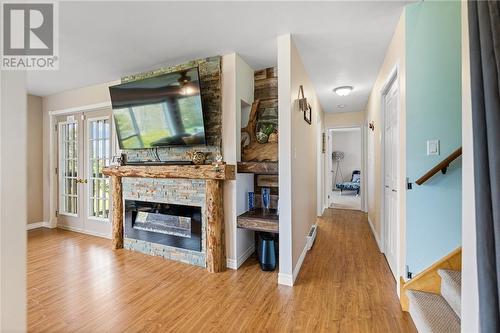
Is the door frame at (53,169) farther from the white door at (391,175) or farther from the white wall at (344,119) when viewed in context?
the white wall at (344,119)

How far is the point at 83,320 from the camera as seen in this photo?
72.4 inches

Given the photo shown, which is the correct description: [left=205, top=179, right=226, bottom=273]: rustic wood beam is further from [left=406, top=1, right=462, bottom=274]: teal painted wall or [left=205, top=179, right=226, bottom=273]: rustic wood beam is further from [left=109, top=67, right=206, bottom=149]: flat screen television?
[left=406, top=1, right=462, bottom=274]: teal painted wall

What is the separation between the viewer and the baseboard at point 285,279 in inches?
93.3

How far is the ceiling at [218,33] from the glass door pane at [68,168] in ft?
3.97

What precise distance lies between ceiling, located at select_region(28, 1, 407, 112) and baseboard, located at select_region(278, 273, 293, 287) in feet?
7.92

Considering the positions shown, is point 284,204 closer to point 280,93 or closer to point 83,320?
point 280,93

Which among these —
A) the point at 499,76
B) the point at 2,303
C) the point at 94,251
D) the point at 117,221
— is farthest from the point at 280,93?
the point at 94,251

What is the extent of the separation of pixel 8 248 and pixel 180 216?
1944 mm

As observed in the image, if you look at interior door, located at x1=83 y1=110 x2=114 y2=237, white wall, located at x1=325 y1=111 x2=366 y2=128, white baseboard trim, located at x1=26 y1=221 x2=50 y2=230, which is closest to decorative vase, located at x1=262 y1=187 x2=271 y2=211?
interior door, located at x1=83 y1=110 x2=114 y2=237

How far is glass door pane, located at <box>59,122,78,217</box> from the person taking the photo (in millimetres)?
4262

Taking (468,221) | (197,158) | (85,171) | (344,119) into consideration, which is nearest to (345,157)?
(344,119)

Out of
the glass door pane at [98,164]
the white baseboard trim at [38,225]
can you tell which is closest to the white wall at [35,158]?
the white baseboard trim at [38,225]

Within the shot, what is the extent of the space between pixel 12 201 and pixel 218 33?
2.06m

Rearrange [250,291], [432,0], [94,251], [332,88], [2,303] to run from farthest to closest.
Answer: [332,88] → [94,251] → [250,291] → [432,0] → [2,303]
